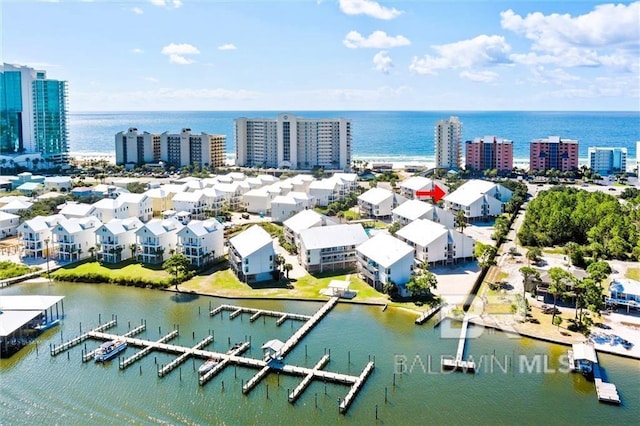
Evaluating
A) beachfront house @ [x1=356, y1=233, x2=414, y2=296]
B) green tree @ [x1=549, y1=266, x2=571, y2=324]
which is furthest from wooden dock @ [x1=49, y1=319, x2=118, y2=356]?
green tree @ [x1=549, y1=266, x2=571, y2=324]

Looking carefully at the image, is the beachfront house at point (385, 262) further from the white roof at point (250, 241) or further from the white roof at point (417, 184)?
the white roof at point (417, 184)

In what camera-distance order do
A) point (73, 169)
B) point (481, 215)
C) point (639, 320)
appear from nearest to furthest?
point (639, 320) < point (481, 215) < point (73, 169)

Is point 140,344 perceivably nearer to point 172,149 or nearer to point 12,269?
point 12,269

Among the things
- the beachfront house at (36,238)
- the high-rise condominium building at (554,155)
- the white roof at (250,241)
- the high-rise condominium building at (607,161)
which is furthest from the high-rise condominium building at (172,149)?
the high-rise condominium building at (607,161)

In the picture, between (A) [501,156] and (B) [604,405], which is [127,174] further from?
(B) [604,405]

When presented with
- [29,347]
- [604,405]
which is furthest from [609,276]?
[29,347]

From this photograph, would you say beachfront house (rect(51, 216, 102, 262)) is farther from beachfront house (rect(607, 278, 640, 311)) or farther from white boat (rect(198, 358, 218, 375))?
beachfront house (rect(607, 278, 640, 311))
